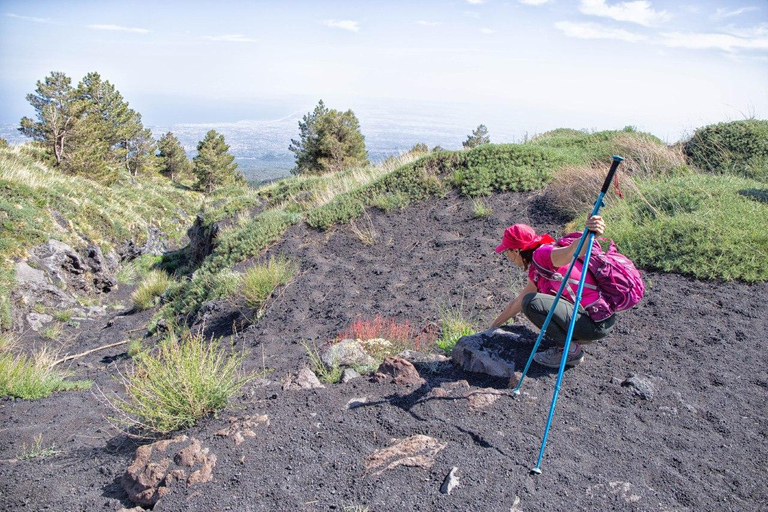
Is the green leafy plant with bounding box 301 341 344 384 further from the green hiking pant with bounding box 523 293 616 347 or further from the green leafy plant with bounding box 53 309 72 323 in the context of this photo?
the green leafy plant with bounding box 53 309 72 323

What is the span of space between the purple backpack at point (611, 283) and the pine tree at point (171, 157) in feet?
141

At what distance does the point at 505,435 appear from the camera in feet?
10.6

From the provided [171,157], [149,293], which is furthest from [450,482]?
[171,157]

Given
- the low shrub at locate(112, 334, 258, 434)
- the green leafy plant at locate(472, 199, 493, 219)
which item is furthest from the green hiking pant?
the green leafy plant at locate(472, 199, 493, 219)

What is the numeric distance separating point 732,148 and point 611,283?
821 centimetres

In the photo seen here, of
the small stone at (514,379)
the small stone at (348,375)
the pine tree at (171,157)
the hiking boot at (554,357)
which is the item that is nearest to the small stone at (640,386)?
the hiking boot at (554,357)

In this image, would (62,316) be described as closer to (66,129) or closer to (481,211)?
(481,211)

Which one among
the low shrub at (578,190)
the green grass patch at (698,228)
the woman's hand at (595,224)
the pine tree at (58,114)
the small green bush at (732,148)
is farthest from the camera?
the pine tree at (58,114)

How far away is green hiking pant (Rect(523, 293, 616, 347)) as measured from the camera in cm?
376

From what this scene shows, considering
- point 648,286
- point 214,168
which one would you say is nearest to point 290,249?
point 648,286

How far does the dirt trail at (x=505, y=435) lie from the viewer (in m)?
2.79

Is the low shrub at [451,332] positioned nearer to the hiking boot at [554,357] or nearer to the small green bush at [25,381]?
the hiking boot at [554,357]

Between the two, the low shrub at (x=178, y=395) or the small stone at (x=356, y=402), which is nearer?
the low shrub at (x=178, y=395)

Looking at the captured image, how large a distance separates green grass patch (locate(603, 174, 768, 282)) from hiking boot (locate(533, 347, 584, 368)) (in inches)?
109
